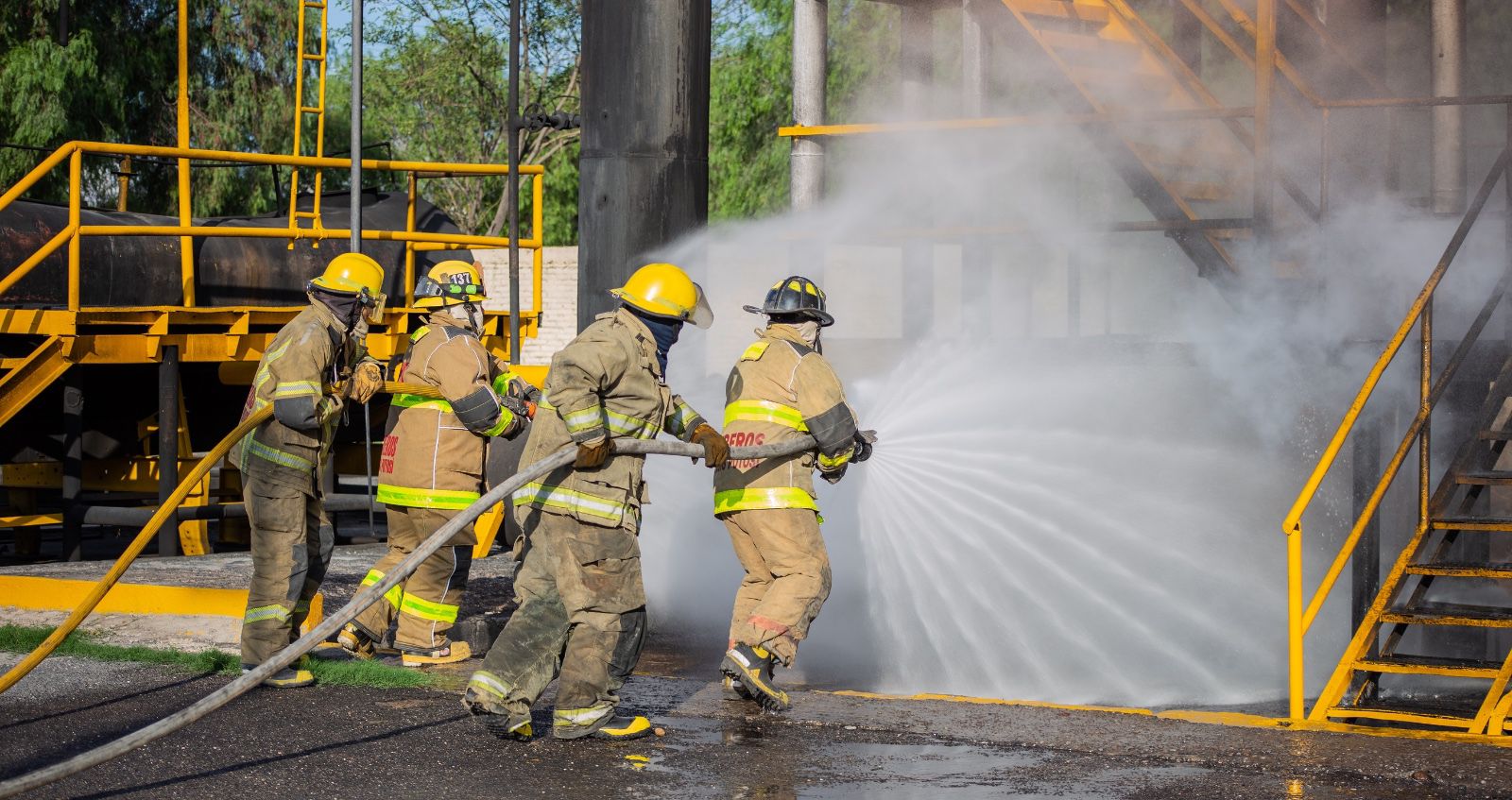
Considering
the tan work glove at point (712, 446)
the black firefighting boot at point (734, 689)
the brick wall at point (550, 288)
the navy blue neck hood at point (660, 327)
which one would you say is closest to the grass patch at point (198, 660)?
the black firefighting boot at point (734, 689)

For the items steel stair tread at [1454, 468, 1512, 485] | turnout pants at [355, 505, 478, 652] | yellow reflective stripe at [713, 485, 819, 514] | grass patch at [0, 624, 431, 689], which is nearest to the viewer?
yellow reflective stripe at [713, 485, 819, 514]

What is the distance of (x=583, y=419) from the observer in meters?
5.73

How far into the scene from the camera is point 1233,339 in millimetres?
8664

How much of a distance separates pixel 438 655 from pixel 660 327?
2155 millimetres

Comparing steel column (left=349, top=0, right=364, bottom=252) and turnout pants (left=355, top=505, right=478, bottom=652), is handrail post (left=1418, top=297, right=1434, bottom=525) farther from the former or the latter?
steel column (left=349, top=0, right=364, bottom=252)

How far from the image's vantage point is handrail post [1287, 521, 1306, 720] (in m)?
6.23

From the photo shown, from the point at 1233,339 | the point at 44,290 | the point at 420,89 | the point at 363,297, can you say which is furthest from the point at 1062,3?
the point at 420,89

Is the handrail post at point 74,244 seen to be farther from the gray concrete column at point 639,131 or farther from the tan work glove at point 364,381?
the tan work glove at point 364,381

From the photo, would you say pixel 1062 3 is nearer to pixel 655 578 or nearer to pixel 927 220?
pixel 927 220

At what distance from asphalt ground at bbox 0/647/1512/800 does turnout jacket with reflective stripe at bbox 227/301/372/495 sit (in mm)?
915

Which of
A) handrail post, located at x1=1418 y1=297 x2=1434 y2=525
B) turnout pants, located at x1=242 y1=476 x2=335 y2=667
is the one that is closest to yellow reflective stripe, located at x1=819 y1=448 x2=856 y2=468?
turnout pants, located at x1=242 y1=476 x2=335 y2=667

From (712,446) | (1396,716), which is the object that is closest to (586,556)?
(712,446)

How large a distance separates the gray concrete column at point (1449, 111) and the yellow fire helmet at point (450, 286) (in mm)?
5449

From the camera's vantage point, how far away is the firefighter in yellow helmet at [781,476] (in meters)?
6.57
